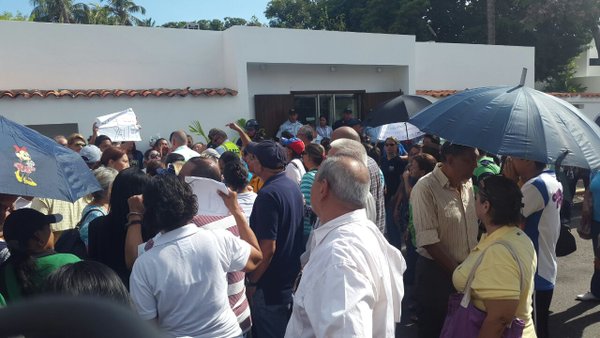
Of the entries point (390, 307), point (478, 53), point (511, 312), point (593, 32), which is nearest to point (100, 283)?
point (390, 307)

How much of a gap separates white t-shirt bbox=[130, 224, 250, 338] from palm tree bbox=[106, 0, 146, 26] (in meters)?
Answer: 52.4

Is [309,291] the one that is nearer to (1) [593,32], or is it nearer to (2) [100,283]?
(2) [100,283]

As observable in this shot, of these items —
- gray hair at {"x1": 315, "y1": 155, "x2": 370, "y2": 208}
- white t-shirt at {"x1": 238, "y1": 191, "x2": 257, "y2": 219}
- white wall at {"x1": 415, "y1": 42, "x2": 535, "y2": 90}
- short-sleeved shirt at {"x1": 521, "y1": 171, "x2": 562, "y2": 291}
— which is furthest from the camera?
white wall at {"x1": 415, "y1": 42, "x2": 535, "y2": 90}

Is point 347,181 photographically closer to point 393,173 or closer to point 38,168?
point 38,168

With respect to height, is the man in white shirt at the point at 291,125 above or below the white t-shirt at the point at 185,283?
above

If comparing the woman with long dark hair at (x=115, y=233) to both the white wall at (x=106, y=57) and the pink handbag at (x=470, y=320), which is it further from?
the white wall at (x=106, y=57)

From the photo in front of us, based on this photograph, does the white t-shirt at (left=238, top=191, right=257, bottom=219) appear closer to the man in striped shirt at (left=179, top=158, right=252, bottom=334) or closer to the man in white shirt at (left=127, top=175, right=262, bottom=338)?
the man in striped shirt at (left=179, top=158, right=252, bottom=334)

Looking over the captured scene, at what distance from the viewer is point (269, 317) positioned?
3.34 m

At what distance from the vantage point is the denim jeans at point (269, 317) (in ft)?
10.9

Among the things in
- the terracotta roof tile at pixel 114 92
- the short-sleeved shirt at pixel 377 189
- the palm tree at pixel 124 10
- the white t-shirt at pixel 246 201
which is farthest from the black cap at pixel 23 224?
the palm tree at pixel 124 10

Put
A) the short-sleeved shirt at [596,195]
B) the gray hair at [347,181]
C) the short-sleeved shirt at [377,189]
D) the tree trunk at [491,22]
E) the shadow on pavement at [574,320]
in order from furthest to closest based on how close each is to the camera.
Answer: the tree trunk at [491,22] < the short-sleeved shirt at [596,195] < the shadow on pavement at [574,320] < the short-sleeved shirt at [377,189] < the gray hair at [347,181]

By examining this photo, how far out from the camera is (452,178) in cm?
342

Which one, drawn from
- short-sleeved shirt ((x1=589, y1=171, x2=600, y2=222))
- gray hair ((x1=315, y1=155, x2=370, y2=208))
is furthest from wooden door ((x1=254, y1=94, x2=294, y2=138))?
gray hair ((x1=315, y1=155, x2=370, y2=208))

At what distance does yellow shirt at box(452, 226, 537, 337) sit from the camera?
244 cm
